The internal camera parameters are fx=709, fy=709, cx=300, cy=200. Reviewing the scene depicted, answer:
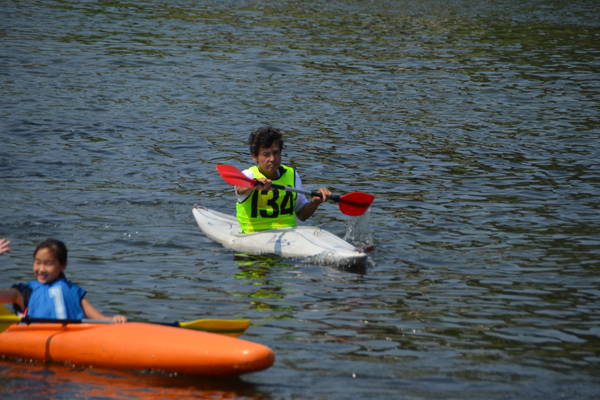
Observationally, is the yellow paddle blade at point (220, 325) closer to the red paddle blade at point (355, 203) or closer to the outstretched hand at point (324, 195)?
the outstretched hand at point (324, 195)

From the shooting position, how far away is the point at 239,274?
6.41 meters

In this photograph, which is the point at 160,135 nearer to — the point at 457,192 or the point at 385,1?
the point at 457,192

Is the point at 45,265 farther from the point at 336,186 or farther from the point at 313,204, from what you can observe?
the point at 336,186

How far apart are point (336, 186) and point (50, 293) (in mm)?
5394

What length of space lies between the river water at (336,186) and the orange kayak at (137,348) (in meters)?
0.09

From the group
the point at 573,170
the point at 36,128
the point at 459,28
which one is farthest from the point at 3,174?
the point at 459,28

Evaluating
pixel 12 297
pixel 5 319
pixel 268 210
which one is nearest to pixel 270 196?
pixel 268 210

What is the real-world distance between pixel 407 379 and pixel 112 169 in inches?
275

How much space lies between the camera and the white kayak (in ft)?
21.6

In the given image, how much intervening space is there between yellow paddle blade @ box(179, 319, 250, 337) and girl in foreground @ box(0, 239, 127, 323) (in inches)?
23.6

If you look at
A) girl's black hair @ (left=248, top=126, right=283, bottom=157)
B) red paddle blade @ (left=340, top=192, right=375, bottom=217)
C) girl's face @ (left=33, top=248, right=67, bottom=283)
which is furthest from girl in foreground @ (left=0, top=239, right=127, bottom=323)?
red paddle blade @ (left=340, top=192, right=375, bottom=217)

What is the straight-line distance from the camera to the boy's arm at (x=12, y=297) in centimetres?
477

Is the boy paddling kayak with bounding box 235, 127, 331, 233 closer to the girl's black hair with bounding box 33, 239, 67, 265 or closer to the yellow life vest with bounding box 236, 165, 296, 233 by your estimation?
the yellow life vest with bounding box 236, 165, 296, 233

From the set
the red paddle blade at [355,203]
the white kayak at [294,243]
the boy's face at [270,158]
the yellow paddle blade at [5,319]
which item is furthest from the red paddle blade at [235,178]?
the yellow paddle blade at [5,319]
